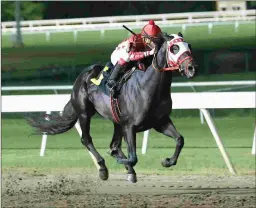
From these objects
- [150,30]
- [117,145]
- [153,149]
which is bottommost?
[153,149]

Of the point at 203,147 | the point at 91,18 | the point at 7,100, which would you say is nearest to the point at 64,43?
the point at 91,18

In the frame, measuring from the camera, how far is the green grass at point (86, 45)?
27.8 metres

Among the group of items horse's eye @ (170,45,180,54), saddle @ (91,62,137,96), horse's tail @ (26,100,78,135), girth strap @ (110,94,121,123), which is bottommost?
horse's tail @ (26,100,78,135)

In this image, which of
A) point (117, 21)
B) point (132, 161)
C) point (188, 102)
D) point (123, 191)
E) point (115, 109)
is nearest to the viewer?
point (132, 161)

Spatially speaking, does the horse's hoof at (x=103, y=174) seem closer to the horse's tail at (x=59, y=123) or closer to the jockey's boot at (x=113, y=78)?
the jockey's boot at (x=113, y=78)

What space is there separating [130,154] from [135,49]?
30.4 inches

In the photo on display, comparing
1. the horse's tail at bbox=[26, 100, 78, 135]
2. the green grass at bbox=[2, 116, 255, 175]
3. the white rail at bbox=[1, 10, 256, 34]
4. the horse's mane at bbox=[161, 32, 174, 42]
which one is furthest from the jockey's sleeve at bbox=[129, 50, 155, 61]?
the white rail at bbox=[1, 10, 256, 34]

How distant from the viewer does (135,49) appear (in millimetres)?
8484

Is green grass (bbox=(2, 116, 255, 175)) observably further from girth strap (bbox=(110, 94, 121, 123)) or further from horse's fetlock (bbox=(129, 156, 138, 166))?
horse's fetlock (bbox=(129, 156, 138, 166))

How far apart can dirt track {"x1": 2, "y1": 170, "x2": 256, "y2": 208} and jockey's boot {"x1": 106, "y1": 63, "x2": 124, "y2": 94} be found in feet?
3.05

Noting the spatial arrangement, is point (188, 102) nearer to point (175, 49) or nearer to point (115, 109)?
point (115, 109)

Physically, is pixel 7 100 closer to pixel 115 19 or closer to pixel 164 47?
pixel 164 47

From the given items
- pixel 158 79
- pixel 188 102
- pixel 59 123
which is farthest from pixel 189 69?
pixel 188 102

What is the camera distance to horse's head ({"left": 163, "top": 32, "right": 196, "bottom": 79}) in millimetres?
7852
